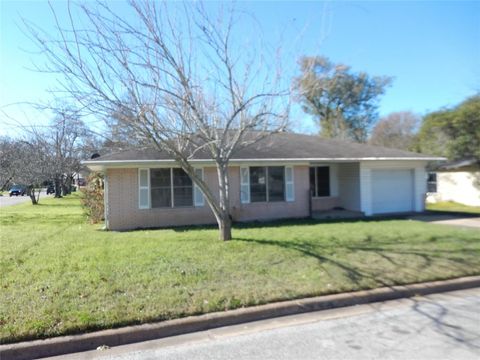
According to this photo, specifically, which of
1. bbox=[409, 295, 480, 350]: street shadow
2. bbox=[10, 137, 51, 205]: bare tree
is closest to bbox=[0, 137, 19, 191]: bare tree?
bbox=[10, 137, 51, 205]: bare tree

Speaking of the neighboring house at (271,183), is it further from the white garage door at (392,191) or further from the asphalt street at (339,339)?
the asphalt street at (339,339)

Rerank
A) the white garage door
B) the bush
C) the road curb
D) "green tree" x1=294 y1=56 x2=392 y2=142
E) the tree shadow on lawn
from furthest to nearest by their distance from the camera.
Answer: "green tree" x1=294 y1=56 x2=392 y2=142, the white garage door, the bush, the tree shadow on lawn, the road curb

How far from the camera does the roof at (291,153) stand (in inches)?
560

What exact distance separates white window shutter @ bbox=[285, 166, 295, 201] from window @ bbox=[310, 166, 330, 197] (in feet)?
8.76

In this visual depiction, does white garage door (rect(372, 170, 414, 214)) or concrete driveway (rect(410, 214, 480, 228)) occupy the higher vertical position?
white garage door (rect(372, 170, 414, 214))

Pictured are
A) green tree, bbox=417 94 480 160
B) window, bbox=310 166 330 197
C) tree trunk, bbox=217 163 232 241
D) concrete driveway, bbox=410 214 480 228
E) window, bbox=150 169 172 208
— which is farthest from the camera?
green tree, bbox=417 94 480 160

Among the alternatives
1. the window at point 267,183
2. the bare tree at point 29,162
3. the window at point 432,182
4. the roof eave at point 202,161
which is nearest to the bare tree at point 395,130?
the window at point 432,182

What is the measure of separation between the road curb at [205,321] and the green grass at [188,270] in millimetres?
178

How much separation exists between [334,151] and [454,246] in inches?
376

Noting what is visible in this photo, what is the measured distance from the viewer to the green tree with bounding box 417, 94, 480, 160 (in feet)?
83.1

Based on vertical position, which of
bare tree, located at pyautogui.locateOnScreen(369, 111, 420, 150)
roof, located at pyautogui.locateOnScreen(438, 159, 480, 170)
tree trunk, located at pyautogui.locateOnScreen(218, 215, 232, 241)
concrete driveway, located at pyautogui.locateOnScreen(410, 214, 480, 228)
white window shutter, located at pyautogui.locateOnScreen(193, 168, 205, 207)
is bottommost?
concrete driveway, located at pyautogui.locateOnScreen(410, 214, 480, 228)

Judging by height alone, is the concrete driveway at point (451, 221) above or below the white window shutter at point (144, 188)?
below

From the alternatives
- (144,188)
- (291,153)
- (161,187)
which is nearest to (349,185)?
(291,153)

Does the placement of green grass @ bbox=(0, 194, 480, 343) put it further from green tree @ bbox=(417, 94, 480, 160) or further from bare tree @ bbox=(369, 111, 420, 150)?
bare tree @ bbox=(369, 111, 420, 150)
